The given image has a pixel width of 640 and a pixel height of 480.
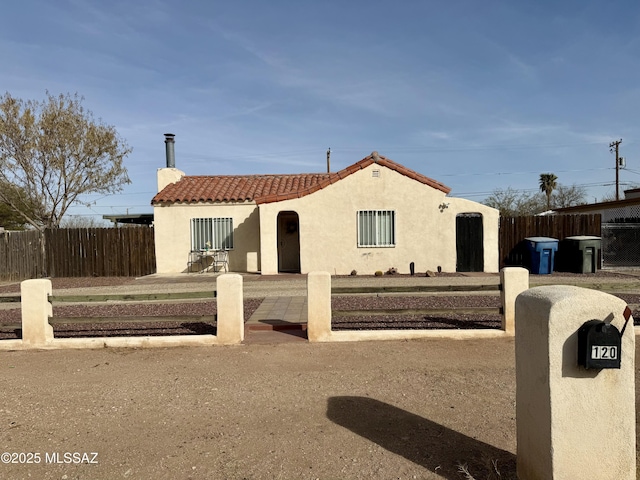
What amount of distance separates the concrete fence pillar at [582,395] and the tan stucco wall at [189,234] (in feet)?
48.1

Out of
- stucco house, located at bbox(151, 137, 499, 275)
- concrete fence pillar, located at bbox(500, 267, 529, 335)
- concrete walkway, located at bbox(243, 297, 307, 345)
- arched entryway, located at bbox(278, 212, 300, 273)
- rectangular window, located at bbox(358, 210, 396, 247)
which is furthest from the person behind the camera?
arched entryway, located at bbox(278, 212, 300, 273)

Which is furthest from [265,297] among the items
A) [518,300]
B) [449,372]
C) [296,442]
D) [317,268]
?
[518,300]

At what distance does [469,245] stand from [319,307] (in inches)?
426

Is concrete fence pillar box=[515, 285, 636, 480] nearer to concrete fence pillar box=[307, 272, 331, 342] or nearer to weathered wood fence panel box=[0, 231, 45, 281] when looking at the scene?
concrete fence pillar box=[307, 272, 331, 342]

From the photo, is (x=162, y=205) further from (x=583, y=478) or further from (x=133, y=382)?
(x=583, y=478)

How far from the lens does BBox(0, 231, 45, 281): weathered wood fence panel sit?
15.9 meters

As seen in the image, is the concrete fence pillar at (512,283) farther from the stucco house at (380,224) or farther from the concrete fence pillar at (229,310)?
the stucco house at (380,224)

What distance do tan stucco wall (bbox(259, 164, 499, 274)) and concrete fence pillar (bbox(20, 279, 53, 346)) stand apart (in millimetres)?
9155

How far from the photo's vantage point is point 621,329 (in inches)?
97.6

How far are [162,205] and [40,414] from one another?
13399 millimetres

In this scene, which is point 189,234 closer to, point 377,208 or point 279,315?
point 377,208

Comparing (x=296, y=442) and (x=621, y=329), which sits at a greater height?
(x=621, y=329)

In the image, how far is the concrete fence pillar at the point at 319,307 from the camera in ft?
20.7

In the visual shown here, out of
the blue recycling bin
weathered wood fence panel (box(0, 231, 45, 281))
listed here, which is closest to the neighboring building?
the blue recycling bin
